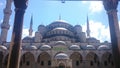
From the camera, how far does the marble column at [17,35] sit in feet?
18.8

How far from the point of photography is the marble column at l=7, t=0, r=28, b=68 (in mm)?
5741

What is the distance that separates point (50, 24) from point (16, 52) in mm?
34450

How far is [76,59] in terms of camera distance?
30547 mm

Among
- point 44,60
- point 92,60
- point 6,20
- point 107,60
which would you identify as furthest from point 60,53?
point 6,20

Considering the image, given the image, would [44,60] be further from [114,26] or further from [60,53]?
[114,26]

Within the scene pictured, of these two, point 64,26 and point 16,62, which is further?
point 64,26

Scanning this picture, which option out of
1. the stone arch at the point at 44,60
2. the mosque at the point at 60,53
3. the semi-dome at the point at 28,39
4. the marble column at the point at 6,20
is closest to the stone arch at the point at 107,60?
the mosque at the point at 60,53

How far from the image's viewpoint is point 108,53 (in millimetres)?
29500

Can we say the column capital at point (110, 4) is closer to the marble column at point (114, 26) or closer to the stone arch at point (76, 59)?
the marble column at point (114, 26)

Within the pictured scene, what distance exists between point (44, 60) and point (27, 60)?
2.96 m

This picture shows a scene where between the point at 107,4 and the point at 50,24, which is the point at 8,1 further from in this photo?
the point at 107,4

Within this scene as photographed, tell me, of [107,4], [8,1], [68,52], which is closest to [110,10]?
[107,4]

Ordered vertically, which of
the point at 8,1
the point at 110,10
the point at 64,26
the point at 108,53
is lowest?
the point at 108,53

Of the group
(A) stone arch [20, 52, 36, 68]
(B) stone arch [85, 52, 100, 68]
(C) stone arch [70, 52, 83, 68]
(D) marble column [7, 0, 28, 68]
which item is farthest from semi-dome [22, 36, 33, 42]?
(D) marble column [7, 0, 28, 68]
